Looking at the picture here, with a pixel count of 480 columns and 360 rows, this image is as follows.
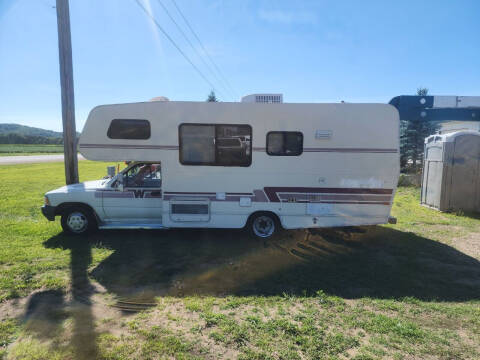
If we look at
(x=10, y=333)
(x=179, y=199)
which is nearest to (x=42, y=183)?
(x=179, y=199)

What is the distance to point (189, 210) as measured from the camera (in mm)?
6305

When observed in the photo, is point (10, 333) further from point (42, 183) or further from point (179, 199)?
point (42, 183)

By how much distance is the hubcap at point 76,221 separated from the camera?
6.62m

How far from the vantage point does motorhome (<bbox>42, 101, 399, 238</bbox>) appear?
611 cm

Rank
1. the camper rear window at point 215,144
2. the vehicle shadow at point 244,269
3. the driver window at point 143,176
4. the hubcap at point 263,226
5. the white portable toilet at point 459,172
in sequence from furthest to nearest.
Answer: the white portable toilet at point 459,172
the driver window at point 143,176
the hubcap at point 263,226
the camper rear window at point 215,144
the vehicle shadow at point 244,269

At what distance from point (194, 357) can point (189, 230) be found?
4.50 meters

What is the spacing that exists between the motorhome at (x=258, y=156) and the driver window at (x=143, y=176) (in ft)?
1.21

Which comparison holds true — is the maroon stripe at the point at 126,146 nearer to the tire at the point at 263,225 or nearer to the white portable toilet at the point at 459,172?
the tire at the point at 263,225

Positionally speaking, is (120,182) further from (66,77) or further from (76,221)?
(66,77)

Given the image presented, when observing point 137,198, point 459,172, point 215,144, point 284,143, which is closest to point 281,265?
point 284,143

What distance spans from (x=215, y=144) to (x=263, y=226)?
2.18 m

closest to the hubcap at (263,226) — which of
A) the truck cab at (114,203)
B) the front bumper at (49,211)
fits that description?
the truck cab at (114,203)

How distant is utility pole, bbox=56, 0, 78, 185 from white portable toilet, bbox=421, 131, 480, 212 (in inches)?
447

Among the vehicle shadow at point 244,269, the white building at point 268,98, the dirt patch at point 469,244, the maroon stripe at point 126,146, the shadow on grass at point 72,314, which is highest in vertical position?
the white building at point 268,98
